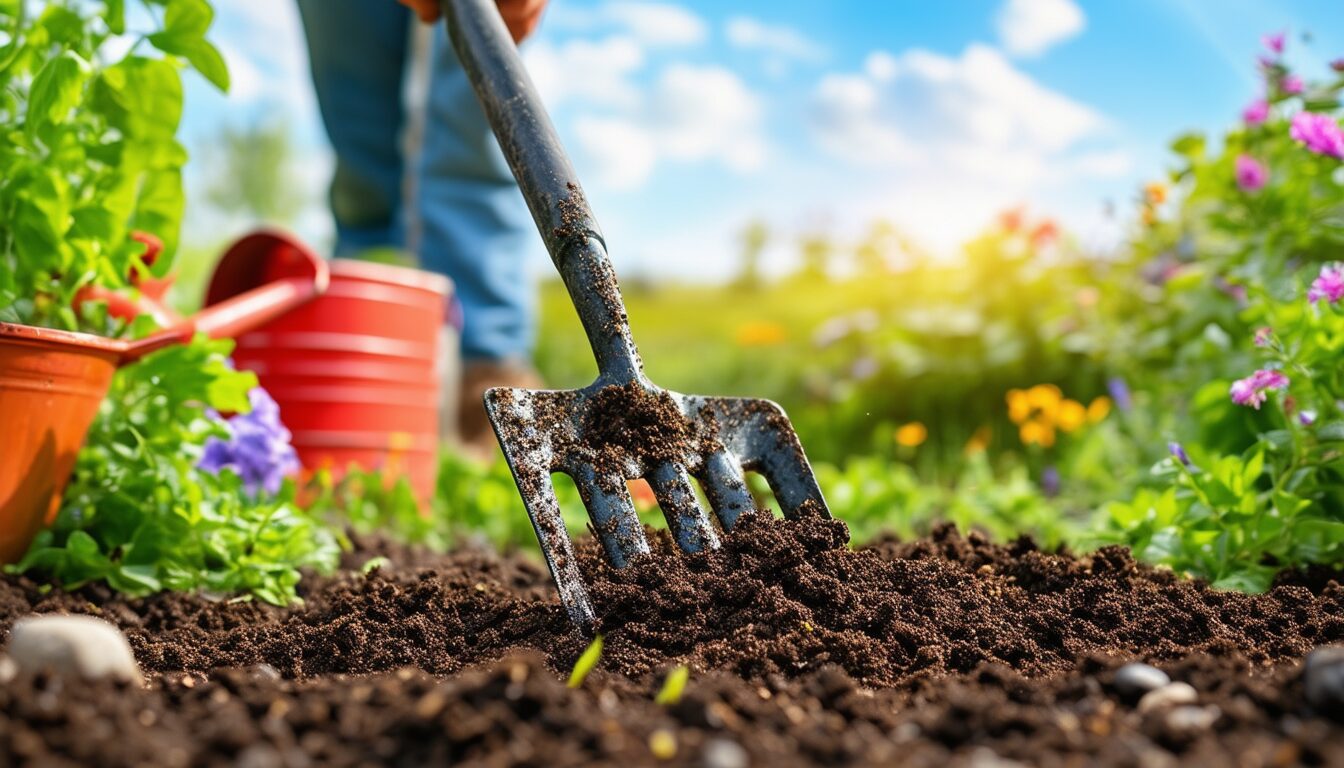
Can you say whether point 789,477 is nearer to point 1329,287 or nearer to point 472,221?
point 1329,287

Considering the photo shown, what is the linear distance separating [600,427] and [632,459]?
0.24ft

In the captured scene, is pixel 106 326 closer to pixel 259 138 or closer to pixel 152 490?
pixel 152 490

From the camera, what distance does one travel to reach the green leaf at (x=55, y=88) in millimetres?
1835

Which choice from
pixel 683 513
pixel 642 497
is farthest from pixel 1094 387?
pixel 683 513

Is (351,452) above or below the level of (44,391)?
above

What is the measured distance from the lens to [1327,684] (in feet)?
3.66

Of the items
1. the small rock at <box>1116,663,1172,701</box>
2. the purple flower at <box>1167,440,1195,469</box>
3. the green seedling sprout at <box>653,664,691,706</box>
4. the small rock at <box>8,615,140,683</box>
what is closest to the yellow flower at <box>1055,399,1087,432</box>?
the purple flower at <box>1167,440,1195,469</box>

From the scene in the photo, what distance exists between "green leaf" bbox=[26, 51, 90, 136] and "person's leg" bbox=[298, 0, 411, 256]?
8.05 ft

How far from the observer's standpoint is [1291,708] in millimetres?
1145

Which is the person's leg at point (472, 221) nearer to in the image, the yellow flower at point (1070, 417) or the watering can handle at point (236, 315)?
the watering can handle at point (236, 315)

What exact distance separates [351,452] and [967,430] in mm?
2723

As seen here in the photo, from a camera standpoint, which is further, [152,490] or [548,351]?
[548,351]

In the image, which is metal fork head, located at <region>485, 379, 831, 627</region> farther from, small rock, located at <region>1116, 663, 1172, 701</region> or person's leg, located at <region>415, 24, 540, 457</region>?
person's leg, located at <region>415, 24, 540, 457</region>

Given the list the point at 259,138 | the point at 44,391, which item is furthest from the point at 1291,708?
the point at 259,138
